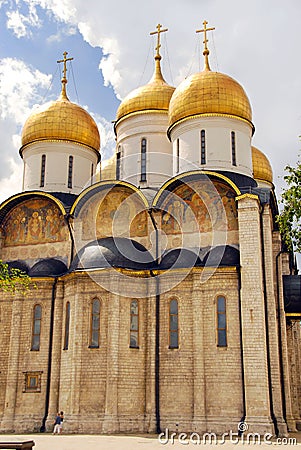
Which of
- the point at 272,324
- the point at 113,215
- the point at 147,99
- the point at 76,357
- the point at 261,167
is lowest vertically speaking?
the point at 76,357

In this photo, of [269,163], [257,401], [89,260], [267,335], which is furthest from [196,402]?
[269,163]

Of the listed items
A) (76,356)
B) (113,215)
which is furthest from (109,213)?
(76,356)

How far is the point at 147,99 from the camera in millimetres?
19359

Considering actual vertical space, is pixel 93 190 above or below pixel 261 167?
below

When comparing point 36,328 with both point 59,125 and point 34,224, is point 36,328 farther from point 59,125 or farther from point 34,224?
point 59,125

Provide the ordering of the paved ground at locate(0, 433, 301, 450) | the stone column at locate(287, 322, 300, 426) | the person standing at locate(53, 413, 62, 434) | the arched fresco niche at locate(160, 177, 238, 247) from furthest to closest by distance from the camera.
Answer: the stone column at locate(287, 322, 300, 426) → the arched fresco niche at locate(160, 177, 238, 247) → the person standing at locate(53, 413, 62, 434) → the paved ground at locate(0, 433, 301, 450)

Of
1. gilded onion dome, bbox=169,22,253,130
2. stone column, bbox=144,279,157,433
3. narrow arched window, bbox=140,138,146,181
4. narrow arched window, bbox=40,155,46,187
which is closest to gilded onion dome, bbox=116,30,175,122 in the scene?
narrow arched window, bbox=140,138,146,181

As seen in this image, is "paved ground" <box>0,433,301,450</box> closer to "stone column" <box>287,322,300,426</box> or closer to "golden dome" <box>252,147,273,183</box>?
"stone column" <box>287,322,300,426</box>

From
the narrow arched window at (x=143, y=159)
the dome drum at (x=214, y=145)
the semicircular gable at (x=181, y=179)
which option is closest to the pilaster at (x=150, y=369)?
the semicircular gable at (x=181, y=179)

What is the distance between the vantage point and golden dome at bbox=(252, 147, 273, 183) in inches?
826

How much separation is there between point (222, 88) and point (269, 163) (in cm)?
580

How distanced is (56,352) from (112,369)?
2029 mm

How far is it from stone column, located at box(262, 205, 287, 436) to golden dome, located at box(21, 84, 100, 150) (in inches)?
283

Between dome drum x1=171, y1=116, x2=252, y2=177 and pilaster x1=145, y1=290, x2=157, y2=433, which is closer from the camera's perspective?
pilaster x1=145, y1=290, x2=157, y2=433
